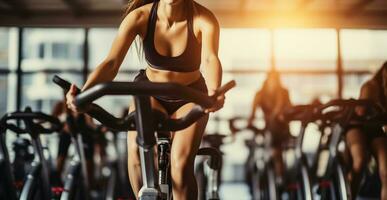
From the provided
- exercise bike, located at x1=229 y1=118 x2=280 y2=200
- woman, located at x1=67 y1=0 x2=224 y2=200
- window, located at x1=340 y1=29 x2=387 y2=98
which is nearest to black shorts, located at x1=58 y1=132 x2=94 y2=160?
exercise bike, located at x1=229 y1=118 x2=280 y2=200

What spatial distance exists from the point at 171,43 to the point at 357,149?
182 centimetres

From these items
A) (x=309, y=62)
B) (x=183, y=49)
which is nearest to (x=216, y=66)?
(x=183, y=49)

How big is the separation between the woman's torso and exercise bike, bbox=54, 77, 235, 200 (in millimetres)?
564

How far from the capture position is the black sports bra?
207cm

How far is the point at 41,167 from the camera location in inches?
128

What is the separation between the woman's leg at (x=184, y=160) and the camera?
197 centimetres

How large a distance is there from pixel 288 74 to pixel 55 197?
5.69 m

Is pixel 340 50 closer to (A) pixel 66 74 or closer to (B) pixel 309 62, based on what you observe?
(B) pixel 309 62

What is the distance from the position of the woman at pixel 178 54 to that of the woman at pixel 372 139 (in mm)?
1581

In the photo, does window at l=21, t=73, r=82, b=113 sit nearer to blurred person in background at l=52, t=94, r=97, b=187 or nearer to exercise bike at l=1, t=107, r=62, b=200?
blurred person in background at l=52, t=94, r=97, b=187

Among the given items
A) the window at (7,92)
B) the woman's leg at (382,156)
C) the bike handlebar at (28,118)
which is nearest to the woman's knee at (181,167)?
the bike handlebar at (28,118)

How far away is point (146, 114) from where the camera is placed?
141 centimetres

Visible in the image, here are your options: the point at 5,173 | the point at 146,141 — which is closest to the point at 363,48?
the point at 5,173

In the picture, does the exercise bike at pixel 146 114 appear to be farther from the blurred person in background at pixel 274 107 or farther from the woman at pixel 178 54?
the blurred person in background at pixel 274 107
